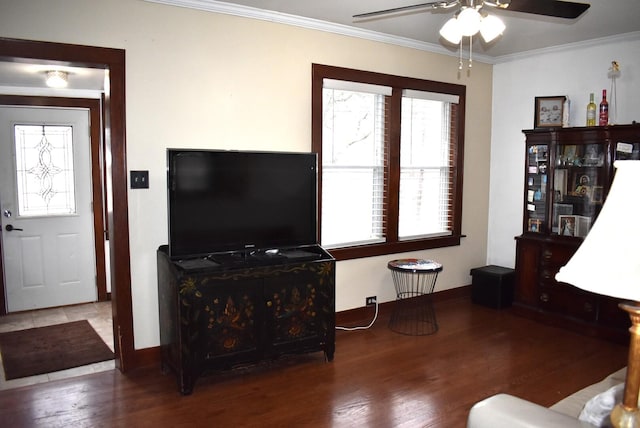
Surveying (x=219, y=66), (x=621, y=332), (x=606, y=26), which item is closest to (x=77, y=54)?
(x=219, y=66)

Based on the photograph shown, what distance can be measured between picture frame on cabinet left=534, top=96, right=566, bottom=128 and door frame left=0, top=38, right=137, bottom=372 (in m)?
3.83

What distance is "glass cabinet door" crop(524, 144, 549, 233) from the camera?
185 inches

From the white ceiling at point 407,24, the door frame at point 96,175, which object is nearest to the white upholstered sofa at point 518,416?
the white ceiling at point 407,24

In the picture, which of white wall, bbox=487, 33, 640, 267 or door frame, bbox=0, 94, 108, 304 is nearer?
white wall, bbox=487, 33, 640, 267

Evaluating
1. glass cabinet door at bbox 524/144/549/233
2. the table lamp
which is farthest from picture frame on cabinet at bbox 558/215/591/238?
the table lamp

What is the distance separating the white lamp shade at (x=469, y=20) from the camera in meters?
2.46

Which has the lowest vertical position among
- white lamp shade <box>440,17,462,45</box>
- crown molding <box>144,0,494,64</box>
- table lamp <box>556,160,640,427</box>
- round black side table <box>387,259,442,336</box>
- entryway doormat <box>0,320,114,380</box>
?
entryway doormat <box>0,320,114,380</box>

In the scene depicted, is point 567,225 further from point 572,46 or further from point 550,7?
point 550,7

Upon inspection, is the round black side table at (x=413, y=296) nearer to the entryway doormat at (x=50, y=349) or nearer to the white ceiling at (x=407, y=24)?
the white ceiling at (x=407, y=24)

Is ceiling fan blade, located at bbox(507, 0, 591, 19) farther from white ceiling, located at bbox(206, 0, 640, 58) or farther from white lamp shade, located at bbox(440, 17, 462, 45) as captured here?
white ceiling, located at bbox(206, 0, 640, 58)

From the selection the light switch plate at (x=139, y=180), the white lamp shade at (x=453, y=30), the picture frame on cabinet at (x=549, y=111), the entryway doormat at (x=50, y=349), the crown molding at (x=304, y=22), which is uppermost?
the crown molding at (x=304, y=22)

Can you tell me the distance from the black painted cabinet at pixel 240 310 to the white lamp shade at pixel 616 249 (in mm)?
2240

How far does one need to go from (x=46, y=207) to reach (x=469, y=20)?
15.5 feet

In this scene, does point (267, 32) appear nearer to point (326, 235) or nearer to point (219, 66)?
point (219, 66)
